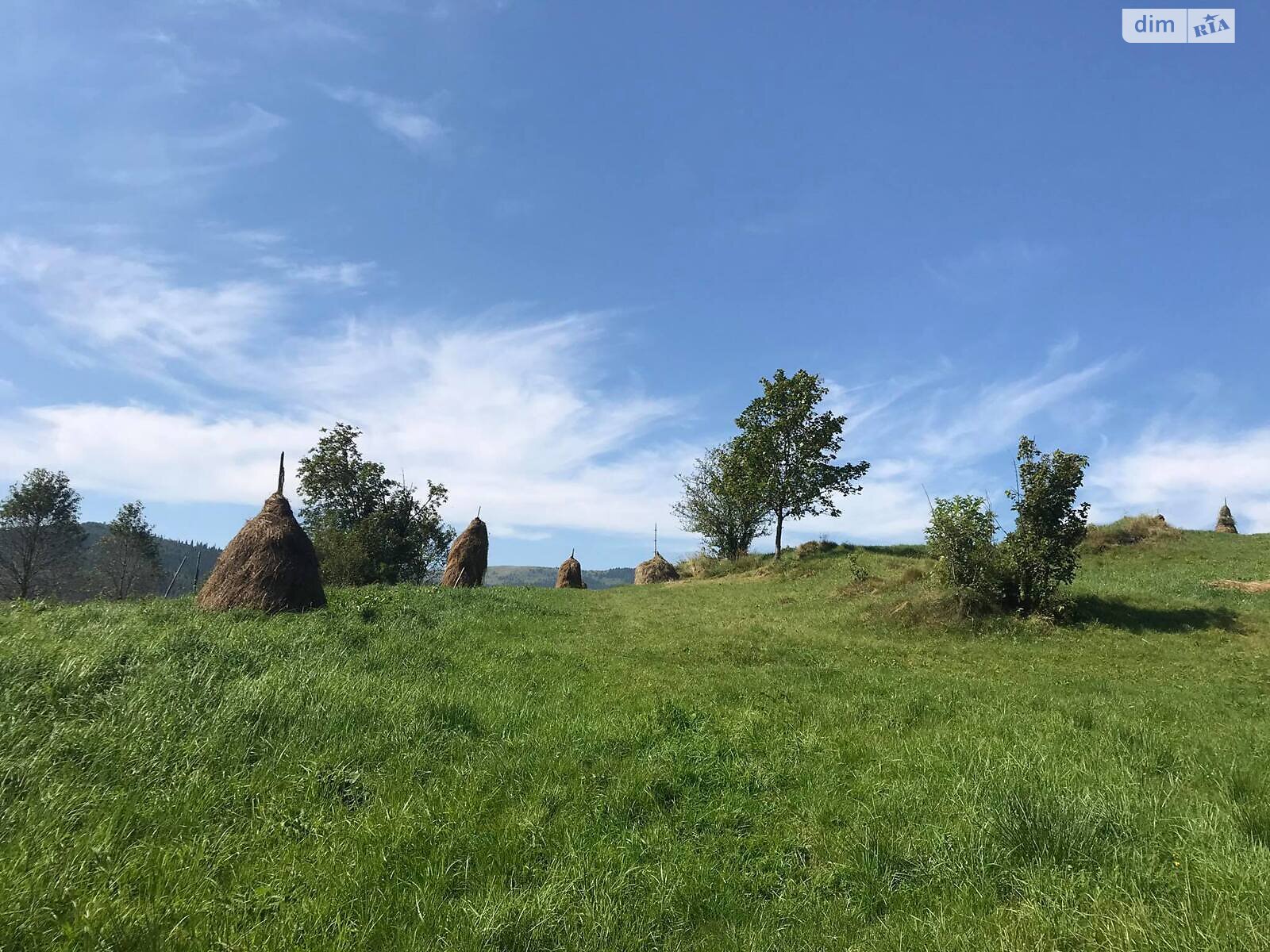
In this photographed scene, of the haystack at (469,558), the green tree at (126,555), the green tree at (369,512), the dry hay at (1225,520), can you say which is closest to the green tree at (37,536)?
the green tree at (126,555)

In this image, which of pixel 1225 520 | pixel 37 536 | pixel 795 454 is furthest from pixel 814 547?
pixel 37 536

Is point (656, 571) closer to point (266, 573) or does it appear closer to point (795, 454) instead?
point (795, 454)

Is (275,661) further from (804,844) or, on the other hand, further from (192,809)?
(804,844)

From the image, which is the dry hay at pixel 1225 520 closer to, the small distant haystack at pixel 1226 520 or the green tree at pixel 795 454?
the small distant haystack at pixel 1226 520

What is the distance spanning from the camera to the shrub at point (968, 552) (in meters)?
20.2

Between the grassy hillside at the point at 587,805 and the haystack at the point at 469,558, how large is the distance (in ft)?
76.2

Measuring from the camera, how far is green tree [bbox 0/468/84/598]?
57.1 metres

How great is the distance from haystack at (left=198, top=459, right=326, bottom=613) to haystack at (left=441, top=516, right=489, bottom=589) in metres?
18.0

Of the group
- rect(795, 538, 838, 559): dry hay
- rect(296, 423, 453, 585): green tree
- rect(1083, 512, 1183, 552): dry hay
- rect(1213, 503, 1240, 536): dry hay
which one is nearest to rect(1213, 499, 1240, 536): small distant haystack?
rect(1213, 503, 1240, 536): dry hay

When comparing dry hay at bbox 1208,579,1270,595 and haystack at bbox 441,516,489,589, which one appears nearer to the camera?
dry hay at bbox 1208,579,1270,595

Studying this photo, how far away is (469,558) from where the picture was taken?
117ft

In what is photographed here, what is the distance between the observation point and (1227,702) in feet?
37.0

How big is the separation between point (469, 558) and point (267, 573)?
19804 mm

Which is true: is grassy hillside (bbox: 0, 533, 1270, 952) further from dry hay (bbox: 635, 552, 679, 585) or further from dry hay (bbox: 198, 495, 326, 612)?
dry hay (bbox: 635, 552, 679, 585)
